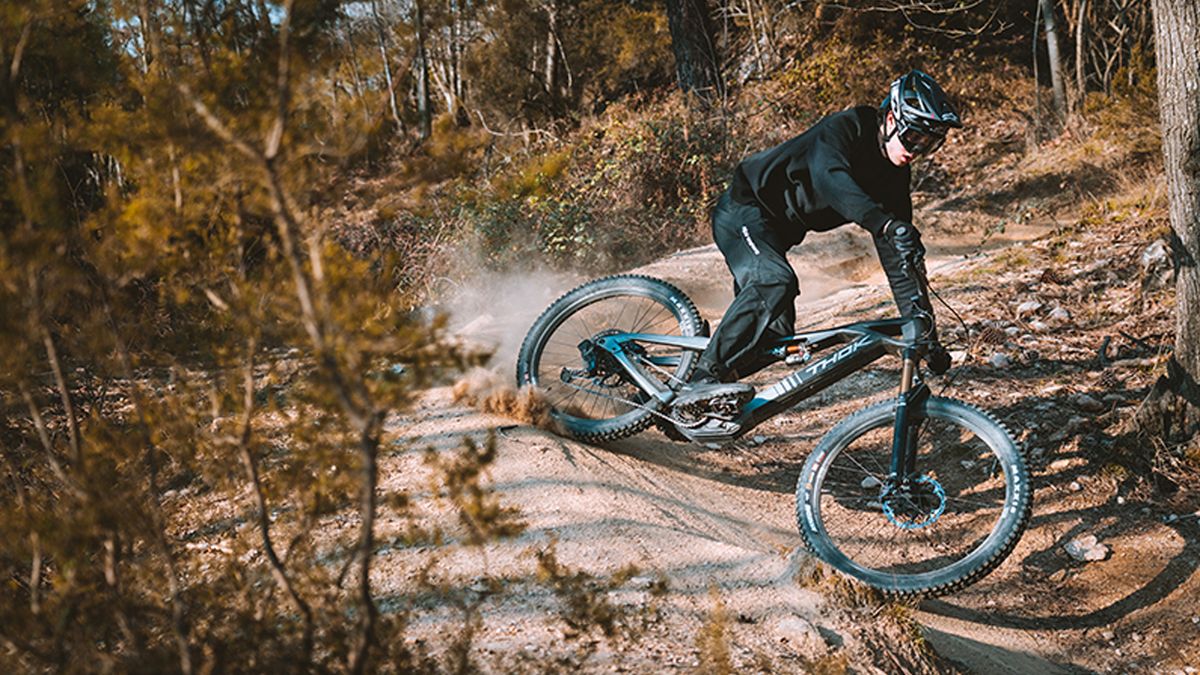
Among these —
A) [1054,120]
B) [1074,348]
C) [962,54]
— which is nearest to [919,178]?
[1054,120]

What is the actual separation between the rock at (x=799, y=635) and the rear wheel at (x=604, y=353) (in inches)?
67.3

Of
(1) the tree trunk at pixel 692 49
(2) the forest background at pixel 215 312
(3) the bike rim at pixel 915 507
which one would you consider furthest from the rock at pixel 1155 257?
(1) the tree trunk at pixel 692 49

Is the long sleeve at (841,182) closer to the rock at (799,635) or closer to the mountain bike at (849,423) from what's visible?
the mountain bike at (849,423)

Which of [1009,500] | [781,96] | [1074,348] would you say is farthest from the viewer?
[781,96]

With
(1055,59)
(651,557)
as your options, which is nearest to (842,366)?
(651,557)

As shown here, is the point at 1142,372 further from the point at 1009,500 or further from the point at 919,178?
the point at 919,178

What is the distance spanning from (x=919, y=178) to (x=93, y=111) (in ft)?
39.8

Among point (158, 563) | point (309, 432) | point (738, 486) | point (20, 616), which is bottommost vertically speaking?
point (738, 486)

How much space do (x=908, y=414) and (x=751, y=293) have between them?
985 millimetres

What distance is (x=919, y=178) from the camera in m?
12.7

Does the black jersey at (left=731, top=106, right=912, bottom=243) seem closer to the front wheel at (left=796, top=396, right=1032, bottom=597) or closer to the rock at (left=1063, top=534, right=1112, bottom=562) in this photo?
the front wheel at (left=796, top=396, right=1032, bottom=597)

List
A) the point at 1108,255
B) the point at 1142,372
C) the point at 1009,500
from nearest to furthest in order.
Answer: the point at 1009,500 → the point at 1142,372 → the point at 1108,255

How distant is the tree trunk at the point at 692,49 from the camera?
43.5ft

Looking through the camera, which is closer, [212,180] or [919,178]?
[212,180]
